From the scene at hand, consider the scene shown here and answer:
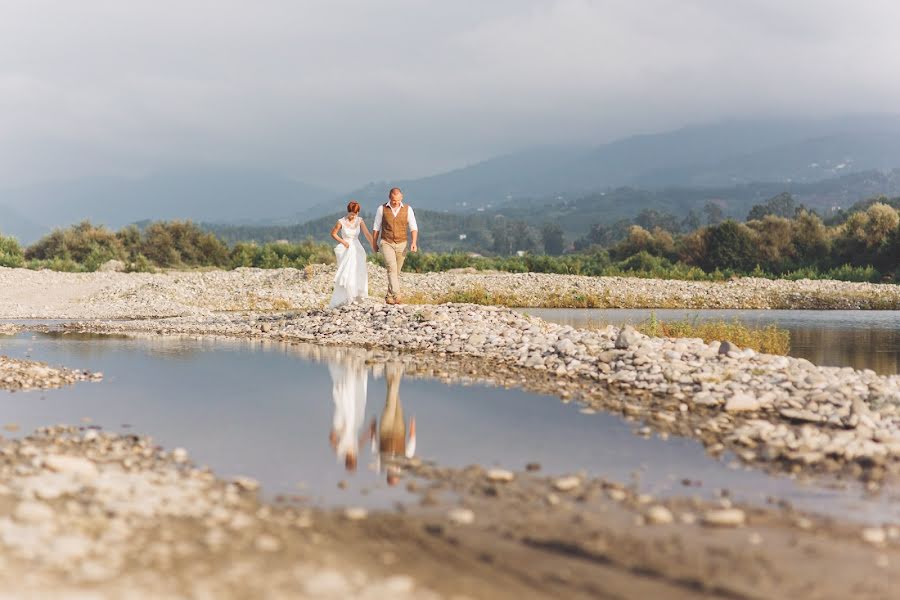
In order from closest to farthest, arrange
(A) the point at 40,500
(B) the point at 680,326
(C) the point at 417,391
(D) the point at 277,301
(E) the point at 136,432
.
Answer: (A) the point at 40,500
(E) the point at 136,432
(C) the point at 417,391
(B) the point at 680,326
(D) the point at 277,301

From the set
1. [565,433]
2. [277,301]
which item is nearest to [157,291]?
[277,301]

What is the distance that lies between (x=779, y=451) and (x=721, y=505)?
205 cm

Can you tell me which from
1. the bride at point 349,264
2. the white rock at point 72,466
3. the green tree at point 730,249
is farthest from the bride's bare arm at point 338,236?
the green tree at point 730,249

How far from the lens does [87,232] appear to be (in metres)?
51.3

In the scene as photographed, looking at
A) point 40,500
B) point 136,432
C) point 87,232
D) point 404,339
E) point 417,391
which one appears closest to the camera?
point 40,500

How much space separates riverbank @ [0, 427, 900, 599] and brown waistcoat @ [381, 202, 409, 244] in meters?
13.2

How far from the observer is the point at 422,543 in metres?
5.18

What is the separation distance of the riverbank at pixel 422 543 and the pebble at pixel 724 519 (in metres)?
0.01

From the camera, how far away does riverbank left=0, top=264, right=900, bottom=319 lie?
102 feet

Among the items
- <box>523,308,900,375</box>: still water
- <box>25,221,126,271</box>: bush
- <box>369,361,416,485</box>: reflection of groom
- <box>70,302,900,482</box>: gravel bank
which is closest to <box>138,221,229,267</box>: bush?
<box>25,221,126,271</box>: bush

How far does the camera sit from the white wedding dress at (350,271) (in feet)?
69.6

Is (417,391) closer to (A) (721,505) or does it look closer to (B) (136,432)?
(B) (136,432)

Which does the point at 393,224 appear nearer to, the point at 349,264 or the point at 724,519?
the point at 349,264

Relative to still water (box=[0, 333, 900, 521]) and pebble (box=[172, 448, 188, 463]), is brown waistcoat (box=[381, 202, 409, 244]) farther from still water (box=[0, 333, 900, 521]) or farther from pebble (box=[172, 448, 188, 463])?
pebble (box=[172, 448, 188, 463])
